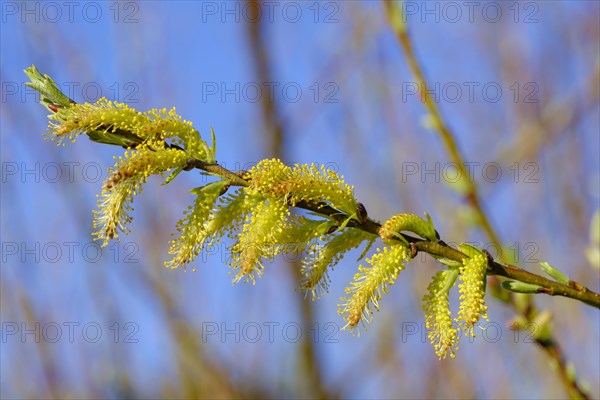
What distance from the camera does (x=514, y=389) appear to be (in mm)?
2635

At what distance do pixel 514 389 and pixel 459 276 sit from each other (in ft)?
6.48

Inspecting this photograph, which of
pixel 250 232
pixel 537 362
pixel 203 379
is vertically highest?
pixel 250 232

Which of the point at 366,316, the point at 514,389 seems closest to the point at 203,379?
the point at 514,389

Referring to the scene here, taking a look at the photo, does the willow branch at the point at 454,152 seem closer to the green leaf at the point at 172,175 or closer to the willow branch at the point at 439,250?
the willow branch at the point at 439,250

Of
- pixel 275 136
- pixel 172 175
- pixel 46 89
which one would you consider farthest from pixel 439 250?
pixel 275 136

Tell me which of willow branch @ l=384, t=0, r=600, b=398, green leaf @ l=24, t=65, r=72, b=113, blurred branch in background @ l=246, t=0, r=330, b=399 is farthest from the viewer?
blurred branch in background @ l=246, t=0, r=330, b=399

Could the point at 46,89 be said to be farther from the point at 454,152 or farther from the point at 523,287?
the point at 454,152

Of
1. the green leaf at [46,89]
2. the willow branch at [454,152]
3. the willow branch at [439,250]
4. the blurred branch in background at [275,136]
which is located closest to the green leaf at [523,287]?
the willow branch at [439,250]

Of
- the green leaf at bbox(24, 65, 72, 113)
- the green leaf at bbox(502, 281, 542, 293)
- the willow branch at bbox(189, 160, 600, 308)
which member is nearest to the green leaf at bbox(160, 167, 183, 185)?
the willow branch at bbox(189, 160, 600, 308)

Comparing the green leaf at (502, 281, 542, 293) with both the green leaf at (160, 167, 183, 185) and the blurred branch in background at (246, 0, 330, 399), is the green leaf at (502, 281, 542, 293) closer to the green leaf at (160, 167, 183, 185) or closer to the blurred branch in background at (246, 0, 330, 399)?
the green leaf at (160, 167, 183, 185)

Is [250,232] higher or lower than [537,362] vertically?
higher

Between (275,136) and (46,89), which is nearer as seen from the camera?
(46,89)

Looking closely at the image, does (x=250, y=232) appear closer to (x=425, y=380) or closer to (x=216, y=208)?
(x=216, y=208)

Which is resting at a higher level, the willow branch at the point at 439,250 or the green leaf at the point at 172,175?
the green leaf at the point at 172,175
